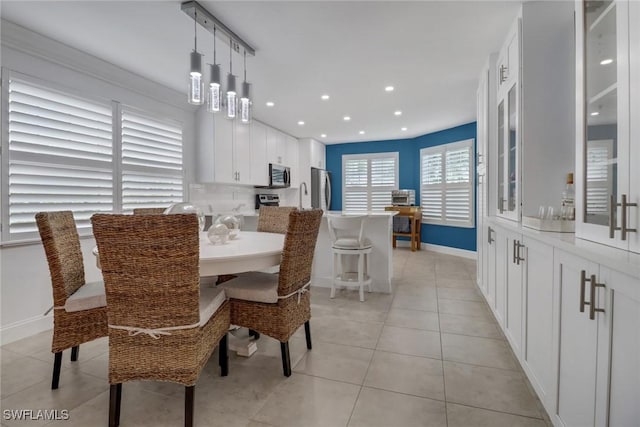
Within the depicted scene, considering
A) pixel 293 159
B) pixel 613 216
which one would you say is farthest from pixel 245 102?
pixel 293 159

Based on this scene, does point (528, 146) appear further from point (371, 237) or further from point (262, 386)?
point (262, 386)

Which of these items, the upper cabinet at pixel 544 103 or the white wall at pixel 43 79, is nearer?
the upper cabinet at pixel 544 103

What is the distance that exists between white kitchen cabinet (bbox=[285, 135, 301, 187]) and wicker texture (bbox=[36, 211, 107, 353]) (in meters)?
4.53

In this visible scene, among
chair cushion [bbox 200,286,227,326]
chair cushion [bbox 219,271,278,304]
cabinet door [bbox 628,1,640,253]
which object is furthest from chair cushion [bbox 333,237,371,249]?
cabinet door [bbox 628,1,640,253]

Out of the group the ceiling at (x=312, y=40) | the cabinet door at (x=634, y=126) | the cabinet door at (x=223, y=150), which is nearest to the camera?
the cabinet door at (x=634, y=126)

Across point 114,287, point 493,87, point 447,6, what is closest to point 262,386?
point 114,287

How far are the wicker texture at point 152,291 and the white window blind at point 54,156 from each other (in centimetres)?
186

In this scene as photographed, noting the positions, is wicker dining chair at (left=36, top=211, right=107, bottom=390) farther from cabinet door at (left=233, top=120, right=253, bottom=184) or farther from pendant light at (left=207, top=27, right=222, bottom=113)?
cabinet door at (left=233, top=120, right=253, bottom=184)

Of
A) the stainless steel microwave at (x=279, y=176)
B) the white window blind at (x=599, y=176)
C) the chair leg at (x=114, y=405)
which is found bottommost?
the chair leg at (x=114, y=405)

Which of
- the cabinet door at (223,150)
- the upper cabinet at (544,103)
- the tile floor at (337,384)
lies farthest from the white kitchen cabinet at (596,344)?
the cabinet door at (223,150)

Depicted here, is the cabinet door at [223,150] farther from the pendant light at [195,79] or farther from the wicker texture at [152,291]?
the wicker texture at [152,291]

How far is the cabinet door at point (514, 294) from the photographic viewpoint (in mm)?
1858

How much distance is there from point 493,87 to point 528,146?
115cm

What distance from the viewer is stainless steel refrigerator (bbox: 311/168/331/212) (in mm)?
6844
